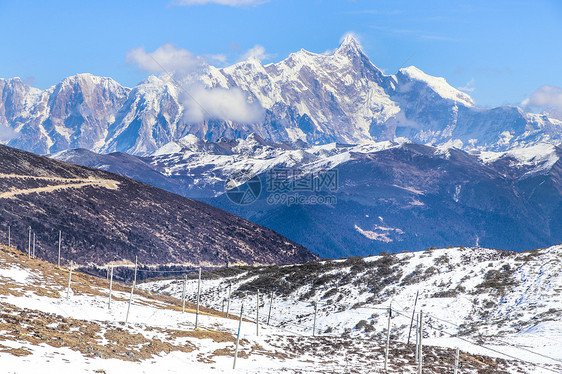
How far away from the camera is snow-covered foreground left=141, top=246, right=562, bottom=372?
275 feet

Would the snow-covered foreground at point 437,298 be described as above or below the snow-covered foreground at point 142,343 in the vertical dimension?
Result: above

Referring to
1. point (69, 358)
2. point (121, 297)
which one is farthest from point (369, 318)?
point (69, 358)

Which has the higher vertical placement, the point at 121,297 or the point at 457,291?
the point at 457,291

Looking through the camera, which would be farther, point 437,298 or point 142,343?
point 437,298

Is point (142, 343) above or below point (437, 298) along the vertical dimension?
below

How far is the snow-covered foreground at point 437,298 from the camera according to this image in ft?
275

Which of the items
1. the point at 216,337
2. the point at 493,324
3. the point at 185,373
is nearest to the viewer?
the point at 185,373

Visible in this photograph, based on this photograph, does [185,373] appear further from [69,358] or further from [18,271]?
[18,271]

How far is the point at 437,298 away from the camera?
10775 cm

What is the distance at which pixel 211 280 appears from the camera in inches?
6649

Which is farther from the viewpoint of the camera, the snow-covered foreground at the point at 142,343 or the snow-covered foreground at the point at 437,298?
the snow-covered foreground at the point at 437,298

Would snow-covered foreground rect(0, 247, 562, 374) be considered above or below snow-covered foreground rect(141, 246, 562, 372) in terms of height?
below

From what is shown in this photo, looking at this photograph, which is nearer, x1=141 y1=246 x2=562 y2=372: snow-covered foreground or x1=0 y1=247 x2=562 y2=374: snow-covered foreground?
x1=0 y1=247 x2=562 y2=374: snow-covered foreground

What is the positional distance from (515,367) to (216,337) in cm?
Answer: 3700
